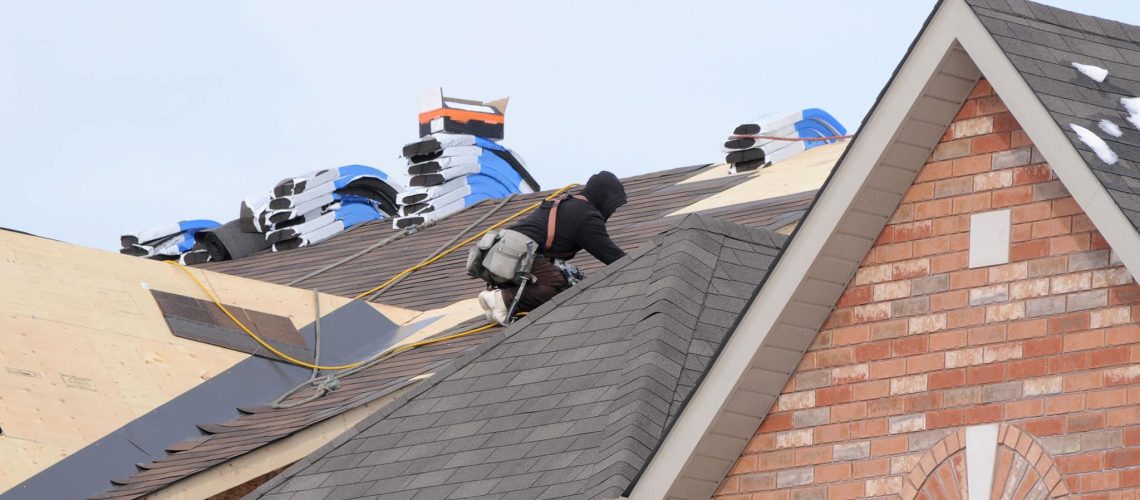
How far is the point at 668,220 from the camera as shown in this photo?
61.6 feet

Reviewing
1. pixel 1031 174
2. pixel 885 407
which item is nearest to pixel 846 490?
pixel 885 407

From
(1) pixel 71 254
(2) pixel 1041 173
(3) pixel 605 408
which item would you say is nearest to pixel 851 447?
(2) pixel 1041 173

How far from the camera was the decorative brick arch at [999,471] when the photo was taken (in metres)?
8.98

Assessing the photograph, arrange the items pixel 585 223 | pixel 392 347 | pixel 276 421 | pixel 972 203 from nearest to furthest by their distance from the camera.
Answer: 1. pixel 972 203
2. pixel 585 223
3. pixel 276 421
4. pixel 392 347

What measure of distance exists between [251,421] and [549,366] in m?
4.51

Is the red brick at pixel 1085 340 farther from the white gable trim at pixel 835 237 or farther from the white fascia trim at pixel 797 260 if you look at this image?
the white fascia trim at pixel 797 260

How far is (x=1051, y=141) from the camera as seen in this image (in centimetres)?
899

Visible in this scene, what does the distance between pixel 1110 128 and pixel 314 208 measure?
53.2ft

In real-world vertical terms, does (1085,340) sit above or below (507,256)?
below

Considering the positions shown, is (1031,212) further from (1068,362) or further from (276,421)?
(276,421)

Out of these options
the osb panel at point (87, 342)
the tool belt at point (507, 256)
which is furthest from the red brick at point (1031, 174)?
the osb panel at point (87, 342)

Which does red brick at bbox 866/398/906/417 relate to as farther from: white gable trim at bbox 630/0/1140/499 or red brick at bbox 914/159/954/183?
red brick at bbox 914/159/954/183

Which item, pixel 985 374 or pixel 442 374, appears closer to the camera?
pixel 985 374

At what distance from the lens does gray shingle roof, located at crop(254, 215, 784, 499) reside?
11.9 meters
